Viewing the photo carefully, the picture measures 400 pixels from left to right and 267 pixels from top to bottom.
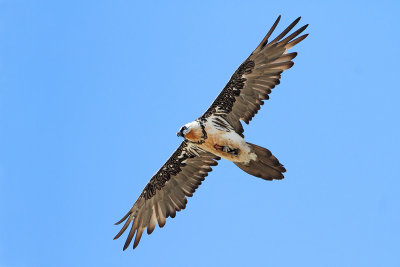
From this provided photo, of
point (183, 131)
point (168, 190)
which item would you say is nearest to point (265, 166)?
point (183, 131)

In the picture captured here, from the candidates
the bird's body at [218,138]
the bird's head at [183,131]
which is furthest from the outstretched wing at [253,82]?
the bird's head at [183,131]

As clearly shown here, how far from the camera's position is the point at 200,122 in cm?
1472

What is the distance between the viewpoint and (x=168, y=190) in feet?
53.4

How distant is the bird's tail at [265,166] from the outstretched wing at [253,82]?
1036mm

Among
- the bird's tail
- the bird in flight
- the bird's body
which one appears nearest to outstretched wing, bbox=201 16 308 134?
the bird in flight

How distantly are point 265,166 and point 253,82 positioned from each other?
2067mm

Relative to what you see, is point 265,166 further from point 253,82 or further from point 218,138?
point 253,82

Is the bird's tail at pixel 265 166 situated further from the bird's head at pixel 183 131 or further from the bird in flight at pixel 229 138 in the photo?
the bird's head at pixel 183 131

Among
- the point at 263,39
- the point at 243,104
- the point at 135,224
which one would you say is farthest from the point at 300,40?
the point at 135,224

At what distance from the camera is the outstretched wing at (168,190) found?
16.0 metres

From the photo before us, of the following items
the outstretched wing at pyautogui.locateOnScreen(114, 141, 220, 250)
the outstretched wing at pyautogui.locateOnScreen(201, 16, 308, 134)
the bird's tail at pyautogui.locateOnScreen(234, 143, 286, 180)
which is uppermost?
the outstretched wing at pyautogui.locateOnScreen(201, 16, 308, 134)

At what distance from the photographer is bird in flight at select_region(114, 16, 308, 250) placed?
46.9 ft

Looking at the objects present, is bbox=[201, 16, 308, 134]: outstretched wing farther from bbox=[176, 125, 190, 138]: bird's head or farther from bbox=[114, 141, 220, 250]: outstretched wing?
bbox=[114, 141, 220, 250]: outstretched wing

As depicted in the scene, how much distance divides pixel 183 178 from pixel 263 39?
4.04 m
